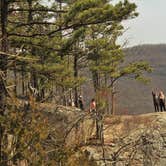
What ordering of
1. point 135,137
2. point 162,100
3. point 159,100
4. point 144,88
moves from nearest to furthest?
point 135,137 → point 162,100 → point 159,100 → point 144,88

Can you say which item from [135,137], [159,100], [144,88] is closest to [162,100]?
[159,100]

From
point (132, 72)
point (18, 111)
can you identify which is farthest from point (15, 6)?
point (132, 72)

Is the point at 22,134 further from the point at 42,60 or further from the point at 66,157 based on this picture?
the point at 42,60

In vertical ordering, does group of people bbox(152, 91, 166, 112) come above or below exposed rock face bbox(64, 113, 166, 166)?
above

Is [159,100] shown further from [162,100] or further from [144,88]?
[144,88]

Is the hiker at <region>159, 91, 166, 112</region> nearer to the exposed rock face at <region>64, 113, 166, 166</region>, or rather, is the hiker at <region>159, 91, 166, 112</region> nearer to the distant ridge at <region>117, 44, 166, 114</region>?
the exposed rock face at <region>64, 113, 166, 166</region>

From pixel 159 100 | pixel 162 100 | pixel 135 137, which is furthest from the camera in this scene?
pixel 159 100

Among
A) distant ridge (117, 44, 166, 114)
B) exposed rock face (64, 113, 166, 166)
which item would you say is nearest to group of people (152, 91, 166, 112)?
exposed rock face (64, 113, 166, 166)

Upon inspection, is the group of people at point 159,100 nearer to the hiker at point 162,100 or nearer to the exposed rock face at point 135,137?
the hiker at point 162,100

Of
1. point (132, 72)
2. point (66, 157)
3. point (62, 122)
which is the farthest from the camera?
point (132, 72)

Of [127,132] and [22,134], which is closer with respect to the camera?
[22,134]

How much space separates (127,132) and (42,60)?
12156 millimetres

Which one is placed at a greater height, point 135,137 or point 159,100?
point 159,100

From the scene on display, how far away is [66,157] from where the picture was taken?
1404 cm
